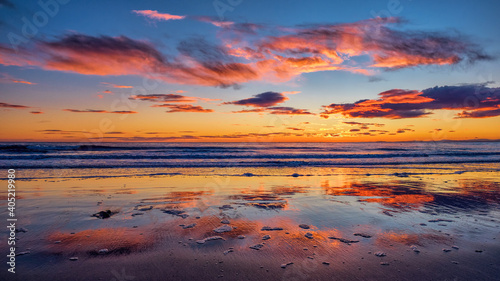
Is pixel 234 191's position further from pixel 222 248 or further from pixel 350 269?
pixel 350 269

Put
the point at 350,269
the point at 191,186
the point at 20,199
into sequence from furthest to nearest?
the point at 191,186 < the point at 20,199 < the point at 350,269

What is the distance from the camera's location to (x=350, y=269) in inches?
167

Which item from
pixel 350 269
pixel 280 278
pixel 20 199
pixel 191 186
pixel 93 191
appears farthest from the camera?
pixel 191 186

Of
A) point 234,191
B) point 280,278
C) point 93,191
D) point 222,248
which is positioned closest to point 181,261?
point 222,248

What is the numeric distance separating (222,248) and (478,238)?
5388mm

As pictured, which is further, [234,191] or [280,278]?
[234,191]

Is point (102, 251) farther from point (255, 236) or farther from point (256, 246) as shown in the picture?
point (255, 236)

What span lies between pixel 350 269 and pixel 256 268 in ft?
4.94

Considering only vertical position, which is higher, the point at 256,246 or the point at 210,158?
the point at 256,246

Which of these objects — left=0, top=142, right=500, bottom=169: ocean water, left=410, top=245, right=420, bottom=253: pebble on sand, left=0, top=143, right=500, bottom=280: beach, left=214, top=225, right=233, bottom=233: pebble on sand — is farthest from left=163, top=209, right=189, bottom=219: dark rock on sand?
left=0, top=142, right=500, bottom=169: ocean water

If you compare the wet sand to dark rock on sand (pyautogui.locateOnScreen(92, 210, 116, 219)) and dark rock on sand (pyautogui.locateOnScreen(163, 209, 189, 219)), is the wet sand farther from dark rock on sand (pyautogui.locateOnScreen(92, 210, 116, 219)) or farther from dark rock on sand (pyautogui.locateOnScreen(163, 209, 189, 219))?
dark rock on sand (pyautogui.locateOnScreen(92, 210, 116, 219))

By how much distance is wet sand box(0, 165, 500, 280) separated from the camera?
165 inches

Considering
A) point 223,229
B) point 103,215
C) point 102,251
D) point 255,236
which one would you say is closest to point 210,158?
point 103,215

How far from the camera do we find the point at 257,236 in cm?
580
